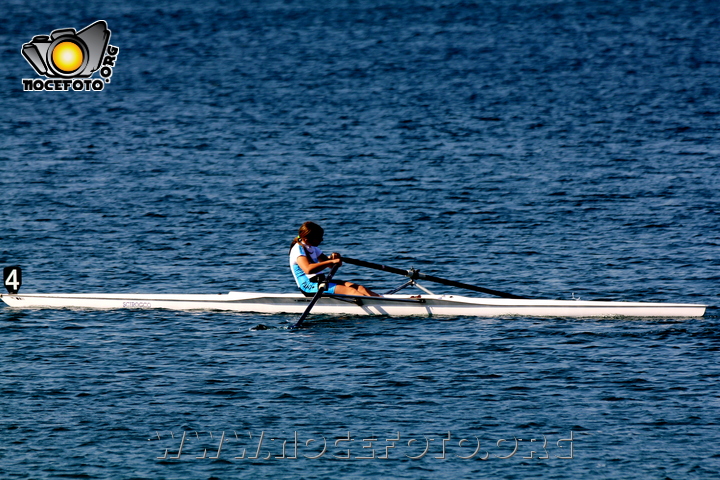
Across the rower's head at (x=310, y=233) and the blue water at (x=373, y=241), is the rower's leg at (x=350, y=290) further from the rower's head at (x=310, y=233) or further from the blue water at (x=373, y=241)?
the rower's head at (x=310, y=233)

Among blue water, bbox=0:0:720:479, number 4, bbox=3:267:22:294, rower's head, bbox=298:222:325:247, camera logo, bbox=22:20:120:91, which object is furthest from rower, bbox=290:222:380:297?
camera logo, bbox=22:20:120:91

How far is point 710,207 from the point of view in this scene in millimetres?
26719

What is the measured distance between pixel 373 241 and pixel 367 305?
235 inches

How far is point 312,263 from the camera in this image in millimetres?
18266

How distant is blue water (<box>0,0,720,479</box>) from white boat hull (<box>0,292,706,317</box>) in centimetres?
25

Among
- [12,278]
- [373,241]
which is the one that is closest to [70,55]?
[373,241]

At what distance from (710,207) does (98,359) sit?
16738 mm

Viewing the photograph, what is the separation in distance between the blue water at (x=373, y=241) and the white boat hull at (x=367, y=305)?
246mm

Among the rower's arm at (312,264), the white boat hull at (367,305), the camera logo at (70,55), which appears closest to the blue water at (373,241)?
the white boat hull at (367,305)

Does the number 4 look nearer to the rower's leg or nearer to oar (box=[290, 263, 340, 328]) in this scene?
oar (box=[290, 263, 340, 328])

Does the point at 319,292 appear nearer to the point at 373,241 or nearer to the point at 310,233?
the point at 310,233

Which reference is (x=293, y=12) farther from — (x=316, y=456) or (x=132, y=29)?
(x=316, y=456)

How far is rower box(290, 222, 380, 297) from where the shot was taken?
59.1ft

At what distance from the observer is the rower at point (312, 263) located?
18.0 meters
